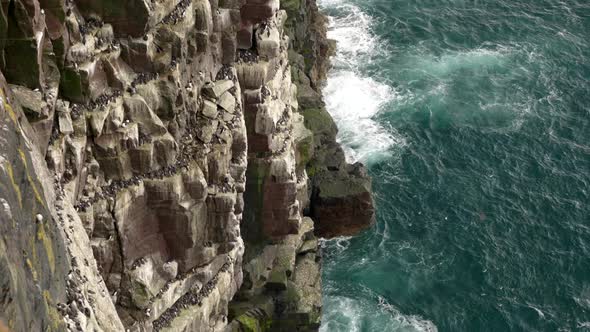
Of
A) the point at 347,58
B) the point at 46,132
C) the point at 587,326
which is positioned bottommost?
the point at 587,326

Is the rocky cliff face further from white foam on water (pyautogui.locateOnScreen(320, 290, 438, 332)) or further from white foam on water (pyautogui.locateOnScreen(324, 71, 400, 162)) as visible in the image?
white foam on water (pyautogui.locateOnScreen(324, 71, 400, 162))

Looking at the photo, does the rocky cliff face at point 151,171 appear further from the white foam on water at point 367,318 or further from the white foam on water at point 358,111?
the white foam on water at point 358,111

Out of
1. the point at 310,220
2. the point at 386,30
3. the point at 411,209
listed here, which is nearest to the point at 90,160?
the point at 310,220

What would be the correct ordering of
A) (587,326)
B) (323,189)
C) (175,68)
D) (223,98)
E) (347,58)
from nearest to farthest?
(175,68), (223,98), (587,326), (323,189), (347,58)

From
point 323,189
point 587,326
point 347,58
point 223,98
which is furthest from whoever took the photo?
point 347,58

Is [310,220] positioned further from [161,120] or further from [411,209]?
[161,120]
